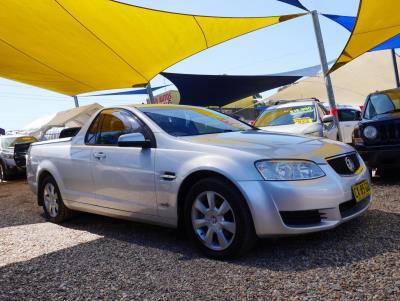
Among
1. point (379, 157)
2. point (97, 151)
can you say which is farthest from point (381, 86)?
point (97, 151)

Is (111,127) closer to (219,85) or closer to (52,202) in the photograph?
(52,202)

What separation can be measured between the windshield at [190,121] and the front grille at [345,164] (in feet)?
4.08

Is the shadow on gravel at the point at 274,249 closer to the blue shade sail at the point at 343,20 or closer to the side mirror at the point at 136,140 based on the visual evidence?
the side mirror at the point at 136,140

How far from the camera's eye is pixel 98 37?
9117 mm

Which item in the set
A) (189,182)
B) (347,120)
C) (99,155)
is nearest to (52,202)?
(99,155)

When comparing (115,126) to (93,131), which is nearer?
(115,126)

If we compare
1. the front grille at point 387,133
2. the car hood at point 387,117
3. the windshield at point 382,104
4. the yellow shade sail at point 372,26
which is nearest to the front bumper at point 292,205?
the front grille at point 387,133

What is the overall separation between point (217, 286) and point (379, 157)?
398 cm

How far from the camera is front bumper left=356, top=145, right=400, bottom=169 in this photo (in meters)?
5.83

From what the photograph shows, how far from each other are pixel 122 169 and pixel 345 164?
2.14 meters

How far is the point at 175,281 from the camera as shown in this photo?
306cm

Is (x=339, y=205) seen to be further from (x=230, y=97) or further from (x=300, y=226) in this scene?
(x=230, y=97)

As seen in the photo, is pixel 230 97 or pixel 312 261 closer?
pixel 312 261

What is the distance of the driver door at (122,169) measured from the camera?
3.99m
